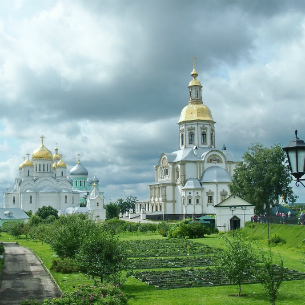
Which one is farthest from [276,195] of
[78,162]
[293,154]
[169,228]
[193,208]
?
[78,162]

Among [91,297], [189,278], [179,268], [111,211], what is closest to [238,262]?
[189,278]

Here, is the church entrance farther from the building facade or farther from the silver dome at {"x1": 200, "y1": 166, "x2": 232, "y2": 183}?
the building facade

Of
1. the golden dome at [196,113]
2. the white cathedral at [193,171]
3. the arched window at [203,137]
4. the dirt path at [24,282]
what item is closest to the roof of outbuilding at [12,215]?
the white cathedral at [193,171]

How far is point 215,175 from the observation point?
201 feet

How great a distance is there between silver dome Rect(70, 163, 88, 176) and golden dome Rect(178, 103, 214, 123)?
34.9 meters

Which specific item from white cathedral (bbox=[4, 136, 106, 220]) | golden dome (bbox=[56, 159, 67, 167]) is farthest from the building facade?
golden dome (bbox=[56, 159, 67, 167])

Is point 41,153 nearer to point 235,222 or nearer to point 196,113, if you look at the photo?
point 196,113

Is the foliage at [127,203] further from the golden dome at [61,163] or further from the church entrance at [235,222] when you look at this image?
the church entrance at [235,222]

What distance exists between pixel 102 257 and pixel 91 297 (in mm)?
3498

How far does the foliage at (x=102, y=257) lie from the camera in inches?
575

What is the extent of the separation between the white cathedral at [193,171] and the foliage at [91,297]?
46520mm

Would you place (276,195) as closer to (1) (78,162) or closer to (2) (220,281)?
(2) (220,281)

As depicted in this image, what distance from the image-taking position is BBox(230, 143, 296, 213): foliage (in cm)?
4403

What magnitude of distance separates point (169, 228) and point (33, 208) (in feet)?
125
